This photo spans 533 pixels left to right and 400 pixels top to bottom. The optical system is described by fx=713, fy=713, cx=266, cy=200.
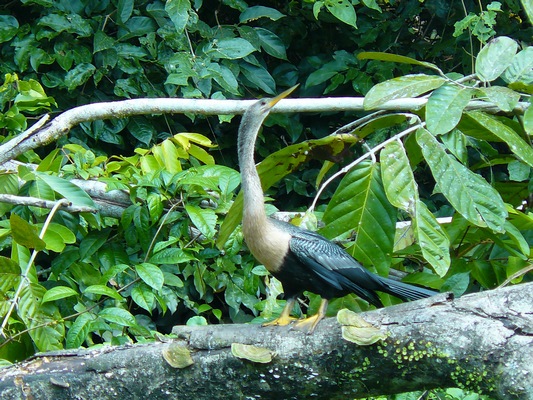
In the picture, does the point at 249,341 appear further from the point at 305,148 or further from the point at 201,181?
the point at 201,181

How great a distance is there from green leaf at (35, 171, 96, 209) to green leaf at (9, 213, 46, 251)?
295 millimetres

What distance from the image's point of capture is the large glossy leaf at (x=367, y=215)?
2373 millimetres

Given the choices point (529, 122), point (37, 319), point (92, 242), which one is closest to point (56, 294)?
point (37, 319)

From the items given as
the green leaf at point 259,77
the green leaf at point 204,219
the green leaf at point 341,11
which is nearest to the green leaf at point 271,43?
the green leaf at point 259,77

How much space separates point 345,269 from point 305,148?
51 cm

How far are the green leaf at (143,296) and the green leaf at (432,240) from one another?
1134 millimetres

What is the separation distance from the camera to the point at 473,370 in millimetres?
1584

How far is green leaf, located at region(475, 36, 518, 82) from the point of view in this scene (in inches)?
91.0

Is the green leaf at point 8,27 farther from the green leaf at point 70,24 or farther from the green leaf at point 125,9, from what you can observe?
the green leaf at point 125,9

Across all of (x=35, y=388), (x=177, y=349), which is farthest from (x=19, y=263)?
(x=177, y=349)

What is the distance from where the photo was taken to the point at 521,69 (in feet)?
8.19

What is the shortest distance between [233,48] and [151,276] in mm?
1791

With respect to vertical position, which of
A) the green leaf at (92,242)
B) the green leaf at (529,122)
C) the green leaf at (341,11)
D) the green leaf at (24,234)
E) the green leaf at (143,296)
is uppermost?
the green leaf at (529,122)

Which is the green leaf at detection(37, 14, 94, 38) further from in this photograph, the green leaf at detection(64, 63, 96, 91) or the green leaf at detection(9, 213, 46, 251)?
the green leaf at detection(9, 213, 46, 251)
